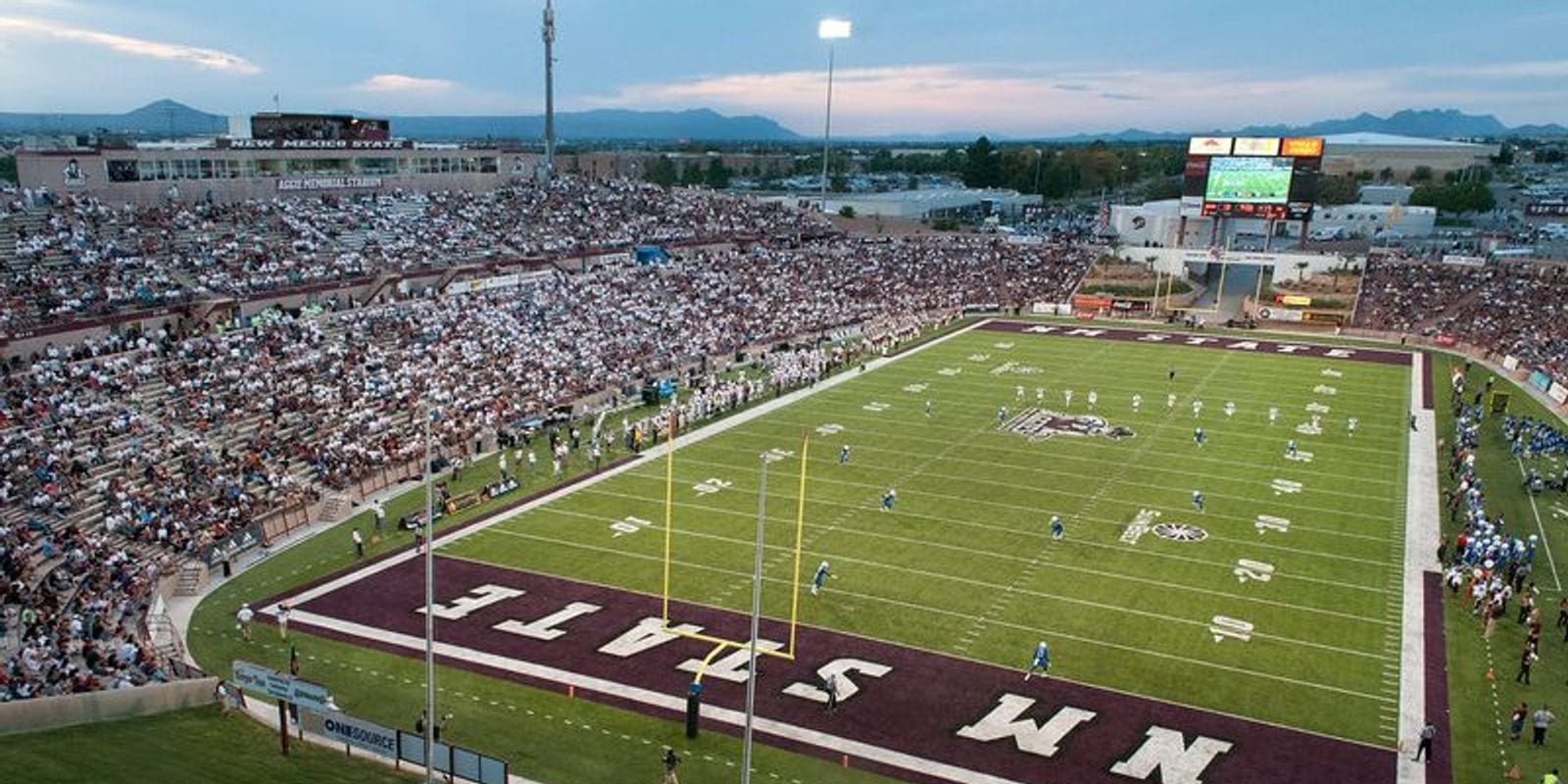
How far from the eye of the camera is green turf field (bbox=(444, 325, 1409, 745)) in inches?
875

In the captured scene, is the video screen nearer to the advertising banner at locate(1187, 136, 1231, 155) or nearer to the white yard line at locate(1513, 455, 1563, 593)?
the advertising banner at locate(1187, 136, 1231, 155)

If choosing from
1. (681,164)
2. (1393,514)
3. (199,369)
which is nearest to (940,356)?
(1393,514)

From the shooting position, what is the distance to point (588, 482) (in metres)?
33.6

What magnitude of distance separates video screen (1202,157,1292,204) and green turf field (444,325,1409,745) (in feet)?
80.4

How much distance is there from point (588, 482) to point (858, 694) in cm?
1517

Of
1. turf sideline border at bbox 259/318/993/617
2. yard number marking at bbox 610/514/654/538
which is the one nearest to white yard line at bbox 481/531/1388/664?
yard number marking at bbox 610/514/654/538

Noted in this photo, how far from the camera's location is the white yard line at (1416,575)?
62.8ft

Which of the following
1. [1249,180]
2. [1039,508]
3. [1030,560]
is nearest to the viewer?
[1030,560]

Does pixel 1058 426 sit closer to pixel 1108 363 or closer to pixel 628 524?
pixel 1108 363

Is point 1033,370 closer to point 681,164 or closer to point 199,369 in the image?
point 199,369

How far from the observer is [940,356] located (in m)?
54.6

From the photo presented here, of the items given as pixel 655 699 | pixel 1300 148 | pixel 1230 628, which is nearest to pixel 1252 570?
pixel 1230 628

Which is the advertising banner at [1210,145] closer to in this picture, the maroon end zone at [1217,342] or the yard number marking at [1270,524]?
the maroon end zone at [1217,342]

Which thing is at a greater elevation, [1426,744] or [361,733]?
[1426,744]
